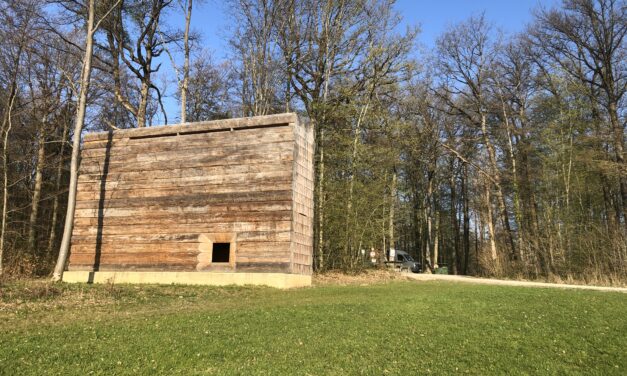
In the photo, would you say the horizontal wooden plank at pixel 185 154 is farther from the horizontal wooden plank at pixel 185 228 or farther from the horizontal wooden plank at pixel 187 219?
the horizontal wooden plank at pixel 185 228

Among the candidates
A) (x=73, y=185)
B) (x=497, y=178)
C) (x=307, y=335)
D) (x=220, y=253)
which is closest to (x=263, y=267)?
(x=220, y=253)

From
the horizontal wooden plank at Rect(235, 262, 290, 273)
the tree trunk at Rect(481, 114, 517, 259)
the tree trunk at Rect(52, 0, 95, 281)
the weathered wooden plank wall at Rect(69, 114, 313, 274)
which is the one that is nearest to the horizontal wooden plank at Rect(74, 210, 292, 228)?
the weathered wooden plank wall at Rect(69, 114, 313, 274)

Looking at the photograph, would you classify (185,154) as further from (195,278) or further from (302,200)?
(302,200)

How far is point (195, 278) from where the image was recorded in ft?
44.4

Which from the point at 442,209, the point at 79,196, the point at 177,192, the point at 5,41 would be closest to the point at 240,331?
the point at 177,192

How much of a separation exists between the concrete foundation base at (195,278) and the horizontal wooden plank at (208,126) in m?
4.38

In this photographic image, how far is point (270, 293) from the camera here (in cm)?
1164

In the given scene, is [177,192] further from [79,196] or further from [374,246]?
[374,246]

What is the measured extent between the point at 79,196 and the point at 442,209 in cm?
3453

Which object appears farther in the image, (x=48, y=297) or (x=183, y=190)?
(x=183, y=190)

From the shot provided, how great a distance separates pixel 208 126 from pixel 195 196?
7.17 feet

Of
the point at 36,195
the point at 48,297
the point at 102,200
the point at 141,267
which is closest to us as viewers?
the point at 48,297

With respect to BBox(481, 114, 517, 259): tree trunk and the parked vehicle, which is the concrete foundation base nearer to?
BBox(481, 114, 517, 259): tree trunk

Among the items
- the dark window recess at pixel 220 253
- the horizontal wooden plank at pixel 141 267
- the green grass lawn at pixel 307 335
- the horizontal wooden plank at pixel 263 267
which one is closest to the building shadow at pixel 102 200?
the horizontal wooden plank at pixel 141 267
